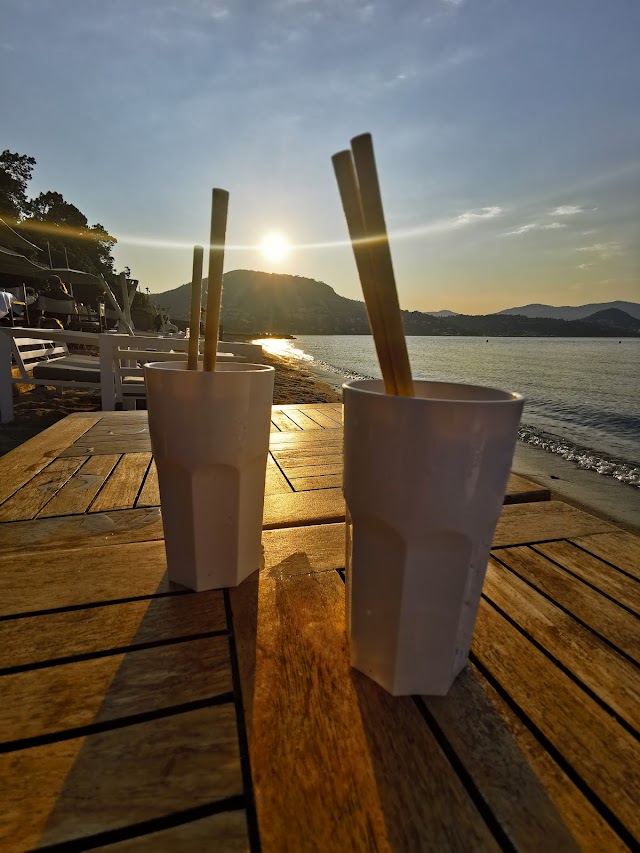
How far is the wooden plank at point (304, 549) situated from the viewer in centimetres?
86

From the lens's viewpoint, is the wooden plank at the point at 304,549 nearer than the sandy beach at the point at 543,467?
Yes

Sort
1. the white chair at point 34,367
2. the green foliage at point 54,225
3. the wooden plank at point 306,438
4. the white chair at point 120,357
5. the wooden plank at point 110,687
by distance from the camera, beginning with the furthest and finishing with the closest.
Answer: the green foliage at point 54,225 → the white chair at point 34,367 → the white chair at point 120,357 → the wooden plank at point 306,438 → the wooden plank at point 110,687

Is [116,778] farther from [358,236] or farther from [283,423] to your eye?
[283,423]

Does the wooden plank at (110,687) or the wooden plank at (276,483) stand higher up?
the wooden plank at (110,687)

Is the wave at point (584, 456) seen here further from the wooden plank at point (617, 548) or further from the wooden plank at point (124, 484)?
the wooden plank at point (124, 484)

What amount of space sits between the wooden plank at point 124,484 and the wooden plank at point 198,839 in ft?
2.90

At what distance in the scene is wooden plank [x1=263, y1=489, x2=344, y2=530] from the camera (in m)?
1.08

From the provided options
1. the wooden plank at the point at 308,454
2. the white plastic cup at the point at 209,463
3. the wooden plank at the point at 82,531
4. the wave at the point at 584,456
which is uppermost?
the white plastic cup at the point at 209,463

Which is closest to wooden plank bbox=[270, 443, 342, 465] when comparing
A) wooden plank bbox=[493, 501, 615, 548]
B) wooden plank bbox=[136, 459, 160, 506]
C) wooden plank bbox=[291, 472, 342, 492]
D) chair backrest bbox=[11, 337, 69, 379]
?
wooden plank bbox=[291, 472, 342, 492]

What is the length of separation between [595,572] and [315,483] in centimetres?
80

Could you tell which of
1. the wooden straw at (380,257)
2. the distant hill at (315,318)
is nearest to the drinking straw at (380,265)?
the wooden straw at (380,257)

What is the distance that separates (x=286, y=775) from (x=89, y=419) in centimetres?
218

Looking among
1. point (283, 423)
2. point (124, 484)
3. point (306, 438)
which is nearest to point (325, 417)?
point (283, 423)

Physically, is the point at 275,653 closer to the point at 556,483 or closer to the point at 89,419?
the point at 89,419
